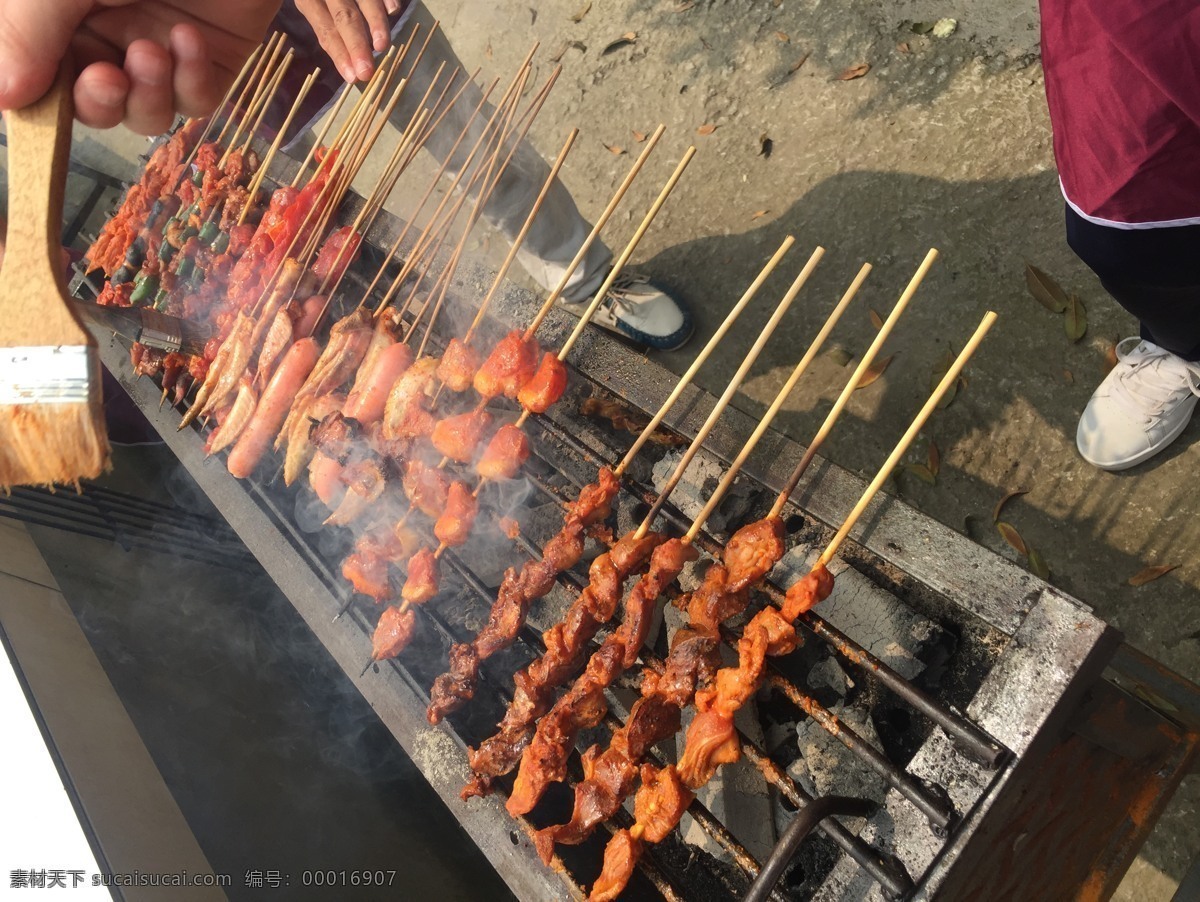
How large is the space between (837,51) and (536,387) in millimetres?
3915

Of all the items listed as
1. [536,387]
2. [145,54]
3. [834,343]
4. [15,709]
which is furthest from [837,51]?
[15,709]

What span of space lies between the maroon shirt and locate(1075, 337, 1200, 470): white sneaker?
1.53 metres

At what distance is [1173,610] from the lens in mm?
3516

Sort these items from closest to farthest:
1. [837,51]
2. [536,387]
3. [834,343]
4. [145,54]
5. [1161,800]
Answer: [1161,800], [145,54], [536,387], [834,343], [837,51]

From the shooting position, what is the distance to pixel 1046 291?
4.12 m

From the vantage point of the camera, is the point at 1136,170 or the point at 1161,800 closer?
the point at 1136,170

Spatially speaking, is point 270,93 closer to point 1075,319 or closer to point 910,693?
point 910,693

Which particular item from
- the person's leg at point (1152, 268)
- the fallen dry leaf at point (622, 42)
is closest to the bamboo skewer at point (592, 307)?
the person's leg at point (1152, 268)

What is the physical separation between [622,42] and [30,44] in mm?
4881

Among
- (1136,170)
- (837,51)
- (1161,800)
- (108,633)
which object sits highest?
(837,51)

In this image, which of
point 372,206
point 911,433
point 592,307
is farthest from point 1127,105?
point 372,206

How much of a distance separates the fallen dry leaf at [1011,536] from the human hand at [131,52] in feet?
14.5

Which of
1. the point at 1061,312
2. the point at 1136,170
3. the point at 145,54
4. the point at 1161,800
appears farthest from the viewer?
the point at 1061,312

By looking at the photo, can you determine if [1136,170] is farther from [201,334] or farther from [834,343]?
[201,334]
